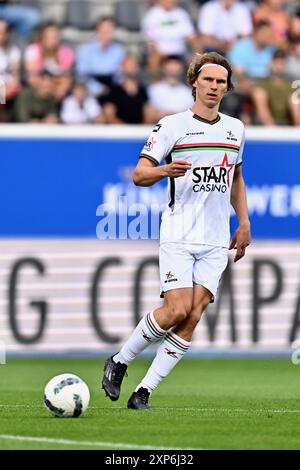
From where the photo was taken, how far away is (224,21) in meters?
18.9

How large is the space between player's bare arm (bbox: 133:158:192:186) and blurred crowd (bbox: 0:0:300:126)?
7567mm

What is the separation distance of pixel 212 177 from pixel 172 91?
8322mm

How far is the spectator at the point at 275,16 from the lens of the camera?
19.2 meters

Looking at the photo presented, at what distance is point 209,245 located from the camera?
9.41 meters

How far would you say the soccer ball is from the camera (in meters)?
8.69

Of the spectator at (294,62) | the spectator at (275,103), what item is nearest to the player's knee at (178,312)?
the spectator at (275,103)

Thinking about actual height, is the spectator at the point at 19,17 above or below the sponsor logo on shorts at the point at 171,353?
above

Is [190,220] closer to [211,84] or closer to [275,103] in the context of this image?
[211,84]

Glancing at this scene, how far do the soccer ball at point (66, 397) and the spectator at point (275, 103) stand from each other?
31.1ft

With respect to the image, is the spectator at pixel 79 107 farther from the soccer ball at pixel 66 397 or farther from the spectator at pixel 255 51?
the soccer ball at pixel 66 397

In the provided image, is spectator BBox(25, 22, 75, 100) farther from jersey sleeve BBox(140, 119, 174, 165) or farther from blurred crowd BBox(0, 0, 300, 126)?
jersey sleeve BBox(140, 119, 174, 165)

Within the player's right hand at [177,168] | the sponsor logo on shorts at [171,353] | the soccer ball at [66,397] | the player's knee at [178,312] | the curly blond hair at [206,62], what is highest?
the curly blond hair at [206,62]

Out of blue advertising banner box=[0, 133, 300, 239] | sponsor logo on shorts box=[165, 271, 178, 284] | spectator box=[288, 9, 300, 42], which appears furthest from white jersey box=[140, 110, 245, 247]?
spectator box=[288, 9, 300, 42]
